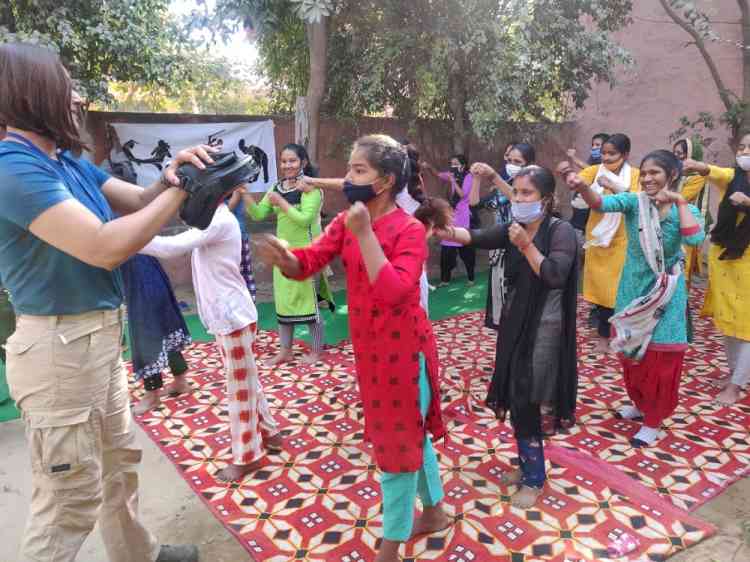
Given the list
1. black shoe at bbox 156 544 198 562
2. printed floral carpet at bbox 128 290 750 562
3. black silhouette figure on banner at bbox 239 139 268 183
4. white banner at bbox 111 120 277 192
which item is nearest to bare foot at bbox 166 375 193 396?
printed floral carpet at bbox 128 290 750 562

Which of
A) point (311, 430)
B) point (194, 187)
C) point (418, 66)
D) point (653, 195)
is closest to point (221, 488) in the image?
point (311, 430)

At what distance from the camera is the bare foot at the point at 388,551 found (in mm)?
2076

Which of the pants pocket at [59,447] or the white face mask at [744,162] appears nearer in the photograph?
the pants pocket at [59,447]

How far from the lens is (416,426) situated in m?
1.97

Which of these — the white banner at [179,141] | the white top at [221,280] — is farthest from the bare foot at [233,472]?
the white banner at [179,141]

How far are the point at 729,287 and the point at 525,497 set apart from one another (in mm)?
2205

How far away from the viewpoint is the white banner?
6074mm

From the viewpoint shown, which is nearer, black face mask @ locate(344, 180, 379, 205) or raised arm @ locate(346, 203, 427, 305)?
raised arm @ locate(346, 203, 427, 305)

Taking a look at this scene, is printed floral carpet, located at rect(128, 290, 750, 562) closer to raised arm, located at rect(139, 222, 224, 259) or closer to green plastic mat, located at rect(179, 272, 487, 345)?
green plastic mat, located at rect(179, 272, 487, 345)

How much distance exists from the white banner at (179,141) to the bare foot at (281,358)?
8.42 ft

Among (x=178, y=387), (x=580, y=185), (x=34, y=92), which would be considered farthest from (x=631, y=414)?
(x=34, y=92)

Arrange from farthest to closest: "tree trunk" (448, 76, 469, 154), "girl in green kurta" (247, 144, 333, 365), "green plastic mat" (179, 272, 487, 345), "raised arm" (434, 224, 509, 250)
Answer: "tree trunk" (448, 76, 469, 154)
"green plastic mat" (179, 272, 487, 345)
"girl in green kurta" (247, 144, 333, 365)
"raised arm" (434, 224, 509, 250)

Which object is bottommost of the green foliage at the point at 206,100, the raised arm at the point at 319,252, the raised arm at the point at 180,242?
the raised arm at the point at 180,242

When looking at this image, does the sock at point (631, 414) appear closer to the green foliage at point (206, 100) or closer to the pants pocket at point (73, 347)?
the pants pocket at point (73, 347)
